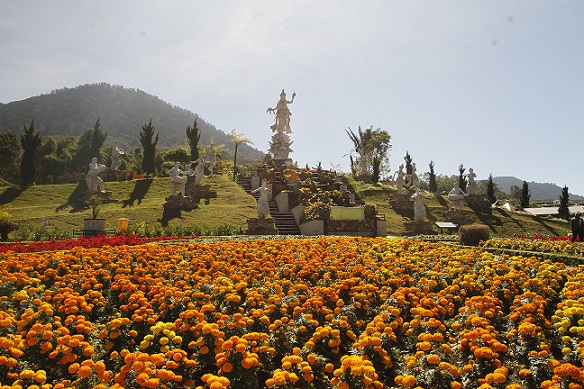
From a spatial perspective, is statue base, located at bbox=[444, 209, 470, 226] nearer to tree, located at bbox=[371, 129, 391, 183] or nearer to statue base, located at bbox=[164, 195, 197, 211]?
statue base, located at bbox=[164, 195, 197, 211]

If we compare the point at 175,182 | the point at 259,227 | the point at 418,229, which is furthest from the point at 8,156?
the point at 418,229

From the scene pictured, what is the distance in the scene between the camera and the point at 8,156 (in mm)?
48719

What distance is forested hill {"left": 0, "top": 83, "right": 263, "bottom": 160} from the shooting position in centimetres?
13025

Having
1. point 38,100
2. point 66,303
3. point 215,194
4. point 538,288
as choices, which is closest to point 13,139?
point 215,194

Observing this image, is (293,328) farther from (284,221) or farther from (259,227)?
(284,221)

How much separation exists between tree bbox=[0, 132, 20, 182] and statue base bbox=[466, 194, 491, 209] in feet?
155

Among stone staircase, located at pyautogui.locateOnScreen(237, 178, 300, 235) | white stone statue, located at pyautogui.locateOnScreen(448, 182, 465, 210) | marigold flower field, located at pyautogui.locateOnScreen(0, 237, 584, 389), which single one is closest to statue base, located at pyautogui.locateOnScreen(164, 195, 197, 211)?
stone staircase, located at pyautogui.locateOnScreen(237, 178, 300, 235)

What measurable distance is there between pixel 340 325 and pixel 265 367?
134 cm

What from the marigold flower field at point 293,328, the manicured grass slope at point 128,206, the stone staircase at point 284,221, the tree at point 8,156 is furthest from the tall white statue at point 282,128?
the marigold flower field at point 293,328

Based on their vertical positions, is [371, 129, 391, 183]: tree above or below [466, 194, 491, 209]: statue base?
above

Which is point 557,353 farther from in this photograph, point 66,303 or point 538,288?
point 66,303

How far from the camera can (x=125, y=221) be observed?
78.0 feet

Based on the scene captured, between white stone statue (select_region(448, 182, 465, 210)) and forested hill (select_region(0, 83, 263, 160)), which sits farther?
forested hill (select_region(0, 83, 263, 160))

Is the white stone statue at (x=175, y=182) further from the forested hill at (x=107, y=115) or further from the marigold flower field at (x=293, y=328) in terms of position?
the forested hill at (x=107, y=115)
